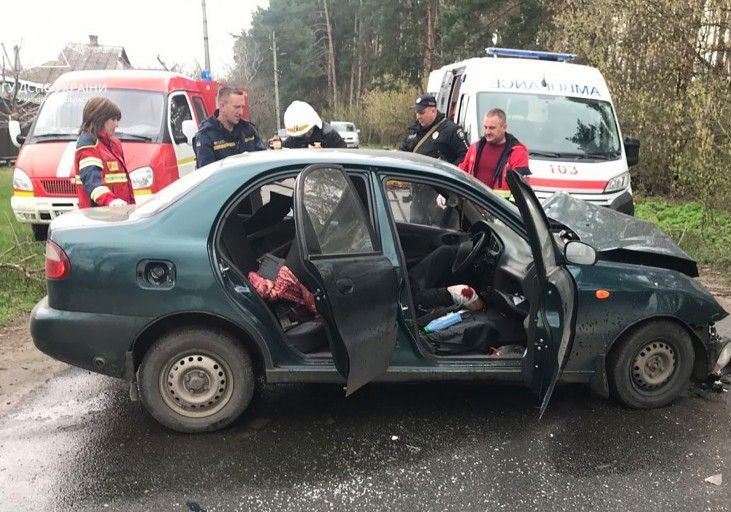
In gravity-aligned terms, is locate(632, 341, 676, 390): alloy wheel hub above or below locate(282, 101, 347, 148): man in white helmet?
below

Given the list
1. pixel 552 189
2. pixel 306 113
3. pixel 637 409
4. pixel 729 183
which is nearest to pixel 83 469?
pixel 637 409

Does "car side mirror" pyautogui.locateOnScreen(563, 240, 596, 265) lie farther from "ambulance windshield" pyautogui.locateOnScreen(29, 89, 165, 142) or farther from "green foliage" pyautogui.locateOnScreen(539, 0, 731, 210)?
"ambulance windshield" pyautogui.locateOnScreen(29, 89, 165, 142)

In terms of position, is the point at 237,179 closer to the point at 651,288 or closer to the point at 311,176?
the point at 311,176

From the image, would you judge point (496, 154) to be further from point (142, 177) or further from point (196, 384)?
point (142, 177)

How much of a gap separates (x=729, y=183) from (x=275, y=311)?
6407 mm

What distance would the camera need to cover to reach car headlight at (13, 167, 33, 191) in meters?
7.79

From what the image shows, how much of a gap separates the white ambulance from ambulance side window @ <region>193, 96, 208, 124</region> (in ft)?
13.1

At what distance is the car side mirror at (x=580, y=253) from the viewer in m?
3.34

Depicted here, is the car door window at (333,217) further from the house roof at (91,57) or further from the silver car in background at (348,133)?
the house roof at (91,57)

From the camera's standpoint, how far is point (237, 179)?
345 centimetres

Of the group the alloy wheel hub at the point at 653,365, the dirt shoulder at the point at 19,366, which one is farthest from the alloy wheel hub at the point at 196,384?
the alloy wheel hub at the point at 653,365

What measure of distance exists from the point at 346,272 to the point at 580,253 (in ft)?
4.04

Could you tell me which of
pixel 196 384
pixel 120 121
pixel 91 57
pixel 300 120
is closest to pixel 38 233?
pixel 120 121

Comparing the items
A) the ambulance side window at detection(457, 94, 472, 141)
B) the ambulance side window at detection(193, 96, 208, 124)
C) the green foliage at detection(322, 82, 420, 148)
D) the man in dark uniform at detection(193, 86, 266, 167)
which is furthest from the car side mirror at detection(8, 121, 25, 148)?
the green foliage at detection(322, 82, 420, 148)
